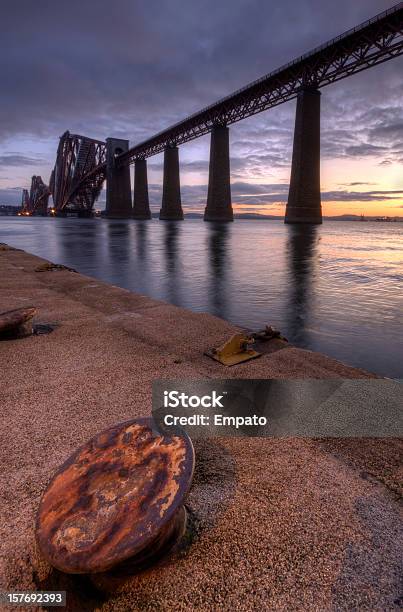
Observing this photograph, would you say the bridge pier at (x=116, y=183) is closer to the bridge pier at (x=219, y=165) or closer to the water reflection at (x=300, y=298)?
the bridge pier at (x=219, y=165)

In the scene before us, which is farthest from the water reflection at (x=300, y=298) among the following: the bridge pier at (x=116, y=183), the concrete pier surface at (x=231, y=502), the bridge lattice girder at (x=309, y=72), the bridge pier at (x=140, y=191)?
the bridge pier at (x=116, y=183)

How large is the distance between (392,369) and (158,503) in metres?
4.05

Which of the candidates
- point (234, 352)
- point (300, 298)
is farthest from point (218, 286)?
point (234, 352)

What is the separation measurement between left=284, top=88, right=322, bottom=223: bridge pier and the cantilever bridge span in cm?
9

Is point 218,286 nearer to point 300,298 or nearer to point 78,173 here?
point 300,298

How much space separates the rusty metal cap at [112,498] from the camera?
964mm

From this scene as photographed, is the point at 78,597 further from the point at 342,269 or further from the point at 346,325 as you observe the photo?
the point at 342,269

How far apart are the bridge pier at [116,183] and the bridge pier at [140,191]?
6.82ft

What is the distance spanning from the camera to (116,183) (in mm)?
65500

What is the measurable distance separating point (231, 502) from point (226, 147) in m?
51.4

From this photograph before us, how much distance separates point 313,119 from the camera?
36969 millimetres

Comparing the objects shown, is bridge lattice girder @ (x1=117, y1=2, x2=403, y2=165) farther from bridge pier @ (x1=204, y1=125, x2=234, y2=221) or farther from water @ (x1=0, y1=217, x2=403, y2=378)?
water @ (x1=0, y1=217, x2=403, y2=378)

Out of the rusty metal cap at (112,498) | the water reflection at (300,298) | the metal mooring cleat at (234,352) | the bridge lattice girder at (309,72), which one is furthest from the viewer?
the bridge lattice girder at (309,72)

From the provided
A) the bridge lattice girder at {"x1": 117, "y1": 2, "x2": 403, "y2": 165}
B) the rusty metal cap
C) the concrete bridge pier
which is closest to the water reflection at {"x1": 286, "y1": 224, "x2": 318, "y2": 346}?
the rusty metal cap
